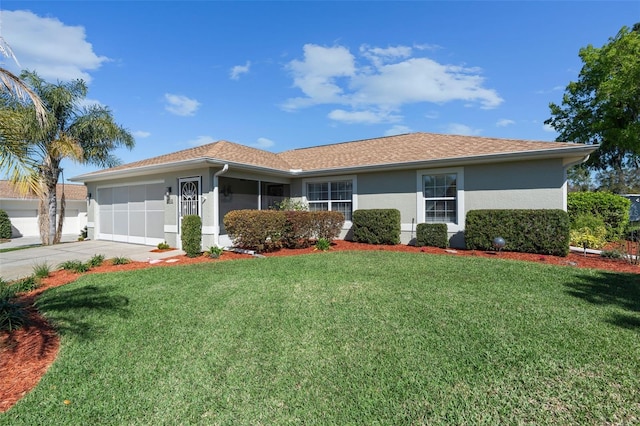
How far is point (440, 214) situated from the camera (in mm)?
10680

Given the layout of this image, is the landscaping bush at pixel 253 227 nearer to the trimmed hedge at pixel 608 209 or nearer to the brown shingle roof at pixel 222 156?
the brown shingle roof at pixel 222 156

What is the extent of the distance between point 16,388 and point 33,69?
16.1 m

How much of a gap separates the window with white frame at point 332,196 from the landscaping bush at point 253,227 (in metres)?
3.39

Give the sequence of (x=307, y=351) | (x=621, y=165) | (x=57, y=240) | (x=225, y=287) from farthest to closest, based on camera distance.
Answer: (x=621, y=165) → (x=57, y=240) → (x=225, y=287) → (x=307, y=351)

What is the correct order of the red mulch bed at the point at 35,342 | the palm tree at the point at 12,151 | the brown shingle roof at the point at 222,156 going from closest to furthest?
the red mulch bed at the point at 35,342 < the palm tree at the point at 12,151 < the brown shingle roof at the point at 222,156

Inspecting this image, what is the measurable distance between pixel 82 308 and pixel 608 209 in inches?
709

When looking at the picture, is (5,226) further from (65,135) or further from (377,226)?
(377,226)

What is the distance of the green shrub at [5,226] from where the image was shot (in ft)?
62.0

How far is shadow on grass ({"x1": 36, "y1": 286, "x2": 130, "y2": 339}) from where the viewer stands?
13.7ft

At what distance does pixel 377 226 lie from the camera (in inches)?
423

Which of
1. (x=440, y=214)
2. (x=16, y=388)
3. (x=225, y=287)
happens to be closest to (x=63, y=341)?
(x=16, y=388)

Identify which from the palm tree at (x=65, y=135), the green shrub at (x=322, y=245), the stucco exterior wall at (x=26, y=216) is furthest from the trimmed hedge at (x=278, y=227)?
the stucco exterior wall at (x=26, y=216)

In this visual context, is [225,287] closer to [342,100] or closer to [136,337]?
[136,337]

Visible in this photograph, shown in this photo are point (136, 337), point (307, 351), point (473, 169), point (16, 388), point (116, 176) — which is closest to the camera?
point (16, 388)
